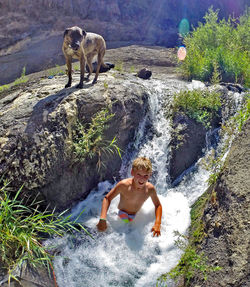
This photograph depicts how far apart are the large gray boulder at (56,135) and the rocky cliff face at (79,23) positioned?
6.58 m

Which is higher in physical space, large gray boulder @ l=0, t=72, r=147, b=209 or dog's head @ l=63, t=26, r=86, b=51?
dog's head @ l=63, t=26, r=86, b=51

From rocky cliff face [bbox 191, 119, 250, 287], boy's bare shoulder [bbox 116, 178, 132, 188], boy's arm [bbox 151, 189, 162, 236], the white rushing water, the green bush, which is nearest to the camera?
rocky cliff face [bbox 191, 119, 250, 287]

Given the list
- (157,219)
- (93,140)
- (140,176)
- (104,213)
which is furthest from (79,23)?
(157,219)

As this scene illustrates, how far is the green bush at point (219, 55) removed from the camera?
698 centimetres

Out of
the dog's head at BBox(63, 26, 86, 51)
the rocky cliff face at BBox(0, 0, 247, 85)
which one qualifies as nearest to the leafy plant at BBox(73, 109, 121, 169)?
the dog's head at BBox(63, 26, 86, 51)

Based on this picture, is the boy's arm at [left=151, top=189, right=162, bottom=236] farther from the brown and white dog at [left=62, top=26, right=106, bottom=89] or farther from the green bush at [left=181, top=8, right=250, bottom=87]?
the green bush at [left=181, top=8, right=250, bottom=87]

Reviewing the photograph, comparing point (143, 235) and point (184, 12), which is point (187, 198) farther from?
point (184, 12)

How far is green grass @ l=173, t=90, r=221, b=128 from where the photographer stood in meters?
4.82

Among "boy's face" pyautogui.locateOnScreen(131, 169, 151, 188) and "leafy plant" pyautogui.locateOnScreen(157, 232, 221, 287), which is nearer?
"leafy plant" pyautogui.locateOnScreen(157, 232, 221, 287)

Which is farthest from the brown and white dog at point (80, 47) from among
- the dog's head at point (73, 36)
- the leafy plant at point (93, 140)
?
the leafy plant at point (93, 140)

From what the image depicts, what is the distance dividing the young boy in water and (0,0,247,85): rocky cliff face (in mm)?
8051

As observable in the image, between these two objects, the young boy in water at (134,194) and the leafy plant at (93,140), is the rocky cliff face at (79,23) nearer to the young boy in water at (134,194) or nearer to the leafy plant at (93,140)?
the leafy plant at (93,140)

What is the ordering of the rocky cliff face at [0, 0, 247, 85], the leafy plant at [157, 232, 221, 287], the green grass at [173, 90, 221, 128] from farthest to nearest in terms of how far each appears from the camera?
the rocky cliff face at [0, 0, 247, 85]
the green grass at [173, 90, 221, 128]
the leafy plant at [157, 232, 221, 287]

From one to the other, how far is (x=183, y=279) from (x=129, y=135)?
8.06 feet
